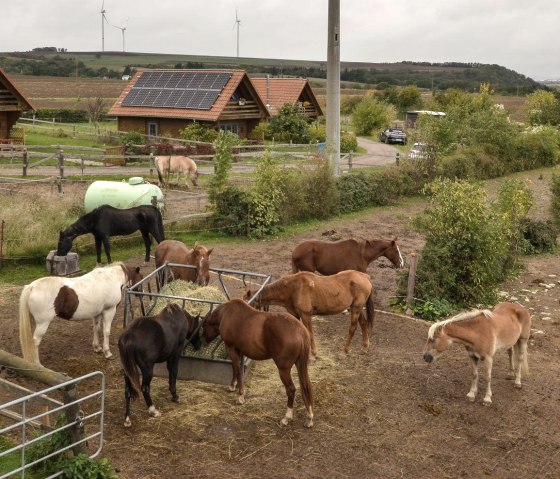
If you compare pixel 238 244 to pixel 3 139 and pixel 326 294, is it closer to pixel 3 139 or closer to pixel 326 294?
pixel 326 294

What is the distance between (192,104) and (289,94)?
9.88 metres

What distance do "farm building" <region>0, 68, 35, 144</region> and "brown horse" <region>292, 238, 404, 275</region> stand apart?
20545 mm

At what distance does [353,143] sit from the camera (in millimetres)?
36219

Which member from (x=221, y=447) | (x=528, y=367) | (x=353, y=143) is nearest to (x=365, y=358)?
(x=528, y=367)

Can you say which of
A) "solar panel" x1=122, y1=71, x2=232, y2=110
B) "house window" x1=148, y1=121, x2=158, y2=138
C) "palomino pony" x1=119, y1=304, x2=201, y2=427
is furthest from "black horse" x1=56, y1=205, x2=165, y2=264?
"house window" x1=148, y1=121, x2=158, y2=138

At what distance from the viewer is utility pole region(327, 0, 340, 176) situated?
22.2 meters

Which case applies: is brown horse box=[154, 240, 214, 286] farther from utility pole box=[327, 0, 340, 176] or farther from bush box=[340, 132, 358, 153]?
bush box=[340, 132, 358, 153]

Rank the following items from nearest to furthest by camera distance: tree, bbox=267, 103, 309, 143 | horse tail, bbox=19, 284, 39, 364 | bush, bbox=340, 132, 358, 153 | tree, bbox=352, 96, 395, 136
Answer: horse tail, bbox=19, 284, 39, 364 < bush, bbox=340, 132, 358, 153 < tree, bbox=267, 103, 309, 143 < tree, bbox=352, 96, 395, 136

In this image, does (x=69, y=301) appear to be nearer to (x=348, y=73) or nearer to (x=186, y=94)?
(x=186, y=94)

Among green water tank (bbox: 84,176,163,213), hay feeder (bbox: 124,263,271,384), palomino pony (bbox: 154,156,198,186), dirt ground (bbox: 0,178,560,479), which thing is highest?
palomino pony (bbox: 154,156,198,186)

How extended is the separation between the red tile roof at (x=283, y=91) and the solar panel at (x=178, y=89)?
5.59 meters

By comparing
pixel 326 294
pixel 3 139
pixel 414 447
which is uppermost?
pixel 3 139

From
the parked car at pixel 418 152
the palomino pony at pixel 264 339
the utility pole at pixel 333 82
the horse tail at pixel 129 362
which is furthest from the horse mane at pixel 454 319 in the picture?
→ the parked car at pixel 418 152

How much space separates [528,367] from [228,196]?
375 inches
